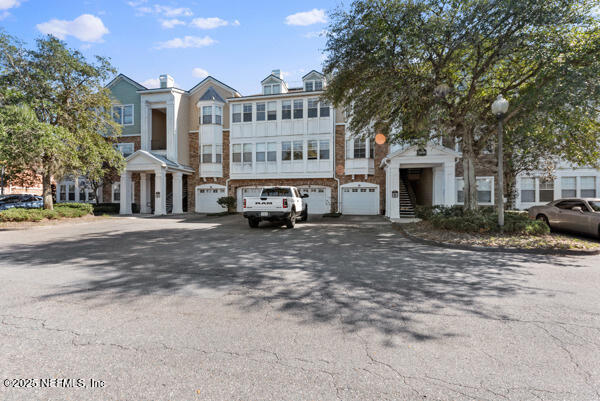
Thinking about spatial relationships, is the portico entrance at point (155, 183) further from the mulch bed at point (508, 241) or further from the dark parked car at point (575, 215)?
the dark parked car at point (575, 215)

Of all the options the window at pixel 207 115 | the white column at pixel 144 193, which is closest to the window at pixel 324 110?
the window at pixel 207 115

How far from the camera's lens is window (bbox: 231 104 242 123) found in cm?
2317

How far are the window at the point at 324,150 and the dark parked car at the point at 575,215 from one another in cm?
1335

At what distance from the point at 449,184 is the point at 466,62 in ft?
25.2

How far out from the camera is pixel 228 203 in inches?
841

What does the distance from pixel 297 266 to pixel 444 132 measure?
34.8 ft

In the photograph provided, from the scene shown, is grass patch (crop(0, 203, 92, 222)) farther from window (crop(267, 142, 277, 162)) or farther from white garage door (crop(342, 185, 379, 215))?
white garage door (crop(342, 185, 379, 215))

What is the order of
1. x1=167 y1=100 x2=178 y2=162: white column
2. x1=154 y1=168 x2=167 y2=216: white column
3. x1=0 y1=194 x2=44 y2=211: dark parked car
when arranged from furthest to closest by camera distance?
x1=167 y1=100 x2=178 y2=162: white column
x1=154 y1=168 x2=167 y2=216: white column
x1=0 y1=194 x2=44 y2=211: dark parked car

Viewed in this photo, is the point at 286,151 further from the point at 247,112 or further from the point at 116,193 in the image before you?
the point at 116,193

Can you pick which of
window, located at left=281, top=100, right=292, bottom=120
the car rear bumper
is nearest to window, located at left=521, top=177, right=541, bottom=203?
window, located at left=281, top=100, right=292, bottom=120

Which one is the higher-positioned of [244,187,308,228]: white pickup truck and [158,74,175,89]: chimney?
[158,74,175,89]: chimney

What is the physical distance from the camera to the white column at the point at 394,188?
17.1 meters

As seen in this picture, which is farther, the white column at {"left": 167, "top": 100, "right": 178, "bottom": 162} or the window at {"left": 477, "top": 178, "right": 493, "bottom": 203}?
the white column at {"left": 167, "top": 100, "right": 178, "bottom": 162}

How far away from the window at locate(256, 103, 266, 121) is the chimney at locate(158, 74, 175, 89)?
29.4ft
